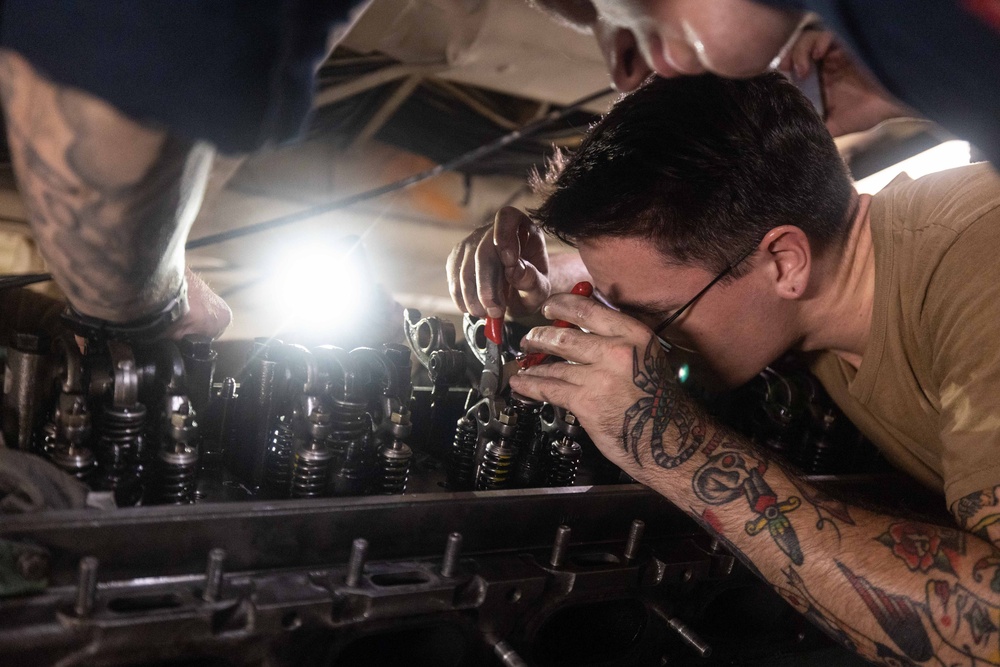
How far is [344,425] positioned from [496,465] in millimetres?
337

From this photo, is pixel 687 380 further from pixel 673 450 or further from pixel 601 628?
pixel 601 628

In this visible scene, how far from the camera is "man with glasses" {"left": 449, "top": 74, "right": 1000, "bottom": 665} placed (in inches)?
49.6

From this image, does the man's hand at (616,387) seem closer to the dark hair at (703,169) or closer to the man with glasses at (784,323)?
the man with glasses at (784,323)

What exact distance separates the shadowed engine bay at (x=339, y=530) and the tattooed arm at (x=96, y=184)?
22 centimetres

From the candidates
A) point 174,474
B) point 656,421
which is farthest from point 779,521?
point 174,474

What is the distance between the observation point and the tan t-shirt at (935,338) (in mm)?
1291

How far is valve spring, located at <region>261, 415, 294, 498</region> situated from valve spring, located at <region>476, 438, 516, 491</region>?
15.2 inches

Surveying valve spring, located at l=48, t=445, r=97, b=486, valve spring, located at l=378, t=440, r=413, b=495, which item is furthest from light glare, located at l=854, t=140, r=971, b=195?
valve spring, located at l=48, t=445, r=97, b=486

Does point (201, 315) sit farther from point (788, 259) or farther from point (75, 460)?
point (788, 259)

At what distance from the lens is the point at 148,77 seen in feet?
2.28

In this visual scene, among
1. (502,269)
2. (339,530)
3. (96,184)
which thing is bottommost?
(339,530)

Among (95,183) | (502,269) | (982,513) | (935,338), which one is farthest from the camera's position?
(502,269)

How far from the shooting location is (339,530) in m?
1.16

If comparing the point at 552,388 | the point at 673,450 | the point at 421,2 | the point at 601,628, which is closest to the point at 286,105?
the point at 552,388
